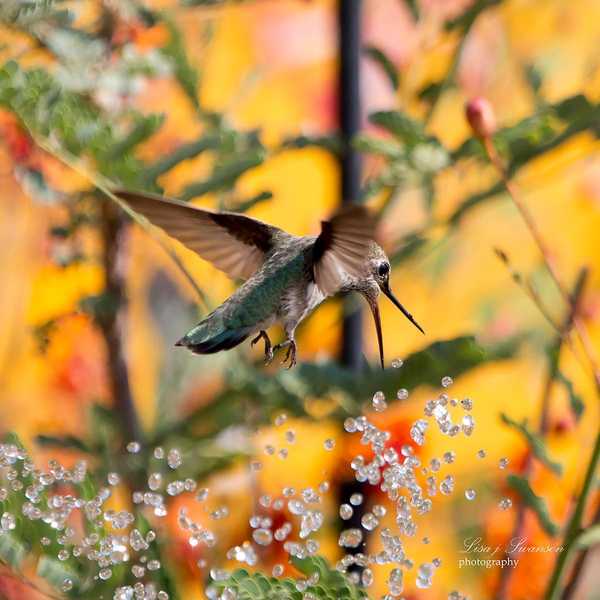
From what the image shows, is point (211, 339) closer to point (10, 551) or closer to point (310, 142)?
point (10, 551)

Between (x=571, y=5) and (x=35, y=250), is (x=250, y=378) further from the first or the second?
(x=571, y=5)

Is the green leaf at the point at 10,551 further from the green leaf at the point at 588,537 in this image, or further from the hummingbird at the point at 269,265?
the green leaf at the point at 588,537

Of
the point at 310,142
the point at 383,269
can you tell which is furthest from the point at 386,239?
the point at 383,269

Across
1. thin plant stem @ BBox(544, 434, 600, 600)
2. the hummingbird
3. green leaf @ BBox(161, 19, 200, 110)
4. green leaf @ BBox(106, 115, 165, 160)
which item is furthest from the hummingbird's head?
green leaf @ BBox(161, 19, 200, 110)

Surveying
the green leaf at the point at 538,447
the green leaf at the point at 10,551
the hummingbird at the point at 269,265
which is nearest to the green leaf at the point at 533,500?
the green leaf at the point at 538,447

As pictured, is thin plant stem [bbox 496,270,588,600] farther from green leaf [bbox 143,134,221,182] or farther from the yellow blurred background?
green leaf [bbox 143,134,221,182]
